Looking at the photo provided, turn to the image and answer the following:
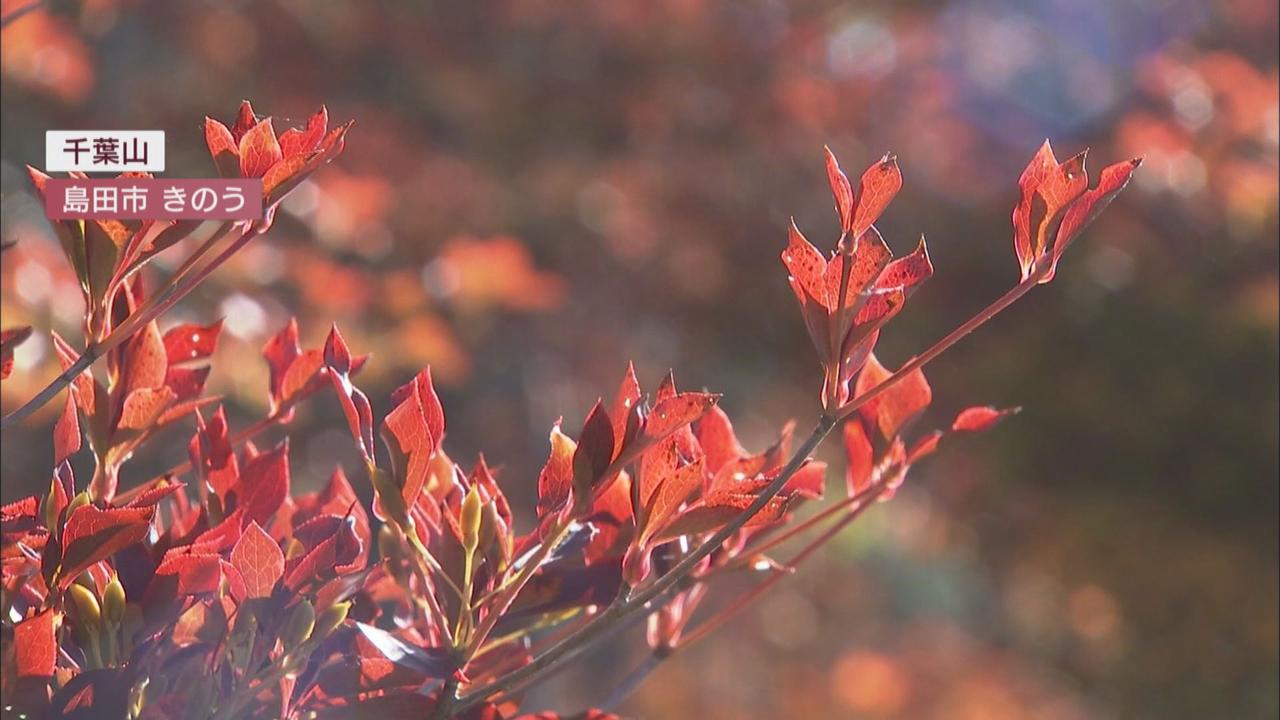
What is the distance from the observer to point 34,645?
1.28 feet

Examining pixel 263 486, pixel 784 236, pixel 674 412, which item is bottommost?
pixel 784 236

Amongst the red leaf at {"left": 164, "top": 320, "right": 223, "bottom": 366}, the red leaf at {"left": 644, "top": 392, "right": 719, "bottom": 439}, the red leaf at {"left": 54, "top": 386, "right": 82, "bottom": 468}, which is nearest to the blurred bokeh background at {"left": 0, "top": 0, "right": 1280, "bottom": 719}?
the red leaf at {"left": 164, "top": 320, "right": 223, "bottom": 366}

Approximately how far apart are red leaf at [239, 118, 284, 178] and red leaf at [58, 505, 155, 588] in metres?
0.12

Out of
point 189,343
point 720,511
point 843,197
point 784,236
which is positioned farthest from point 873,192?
point 784,236

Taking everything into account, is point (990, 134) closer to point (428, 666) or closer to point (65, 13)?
point (65, 13)

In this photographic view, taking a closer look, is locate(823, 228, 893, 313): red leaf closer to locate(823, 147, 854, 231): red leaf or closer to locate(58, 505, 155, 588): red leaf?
locate(823, 147, 854, 231): red leaf

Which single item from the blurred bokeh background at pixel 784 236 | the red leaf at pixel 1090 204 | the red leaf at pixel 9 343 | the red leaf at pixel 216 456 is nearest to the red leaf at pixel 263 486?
the red leaf at pixel 216 456

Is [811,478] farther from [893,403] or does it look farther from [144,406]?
[144,406]

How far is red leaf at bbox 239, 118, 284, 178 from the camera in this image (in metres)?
0.43

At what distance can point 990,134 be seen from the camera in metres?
3.35

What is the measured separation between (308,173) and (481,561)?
5.9 inches

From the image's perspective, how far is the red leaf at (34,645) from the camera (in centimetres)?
39

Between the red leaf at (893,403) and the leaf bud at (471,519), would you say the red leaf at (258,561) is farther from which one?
the red leaf at (893,403)

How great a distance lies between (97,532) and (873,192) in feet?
0.89
